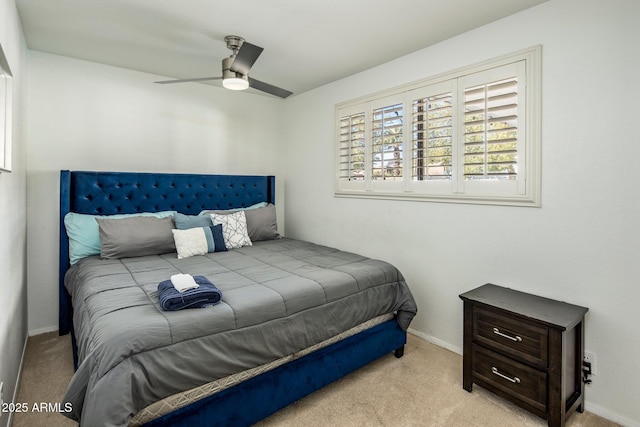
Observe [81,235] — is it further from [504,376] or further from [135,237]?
[504,376]

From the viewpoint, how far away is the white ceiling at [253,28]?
219cm

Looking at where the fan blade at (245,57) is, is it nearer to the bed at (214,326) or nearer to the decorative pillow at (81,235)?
the bed at (214,326)

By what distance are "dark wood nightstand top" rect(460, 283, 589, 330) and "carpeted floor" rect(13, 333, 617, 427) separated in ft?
2.01

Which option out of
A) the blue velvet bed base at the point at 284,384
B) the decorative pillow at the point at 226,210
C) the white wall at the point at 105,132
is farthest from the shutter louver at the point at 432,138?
the white wall at the point at 105,132

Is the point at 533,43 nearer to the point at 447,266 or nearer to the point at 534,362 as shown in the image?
the point at 447,266

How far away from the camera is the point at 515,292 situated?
2277mm

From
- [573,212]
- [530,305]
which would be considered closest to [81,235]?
[530,305]

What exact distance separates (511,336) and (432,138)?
1.59m

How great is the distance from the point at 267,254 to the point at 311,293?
1.07 metres

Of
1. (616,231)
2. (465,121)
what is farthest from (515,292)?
(465,121)

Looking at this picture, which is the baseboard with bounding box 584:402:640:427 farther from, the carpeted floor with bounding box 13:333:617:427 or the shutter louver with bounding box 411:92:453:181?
the shutter louver with bounding box 411:92:453:181

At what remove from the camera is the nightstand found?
180cm

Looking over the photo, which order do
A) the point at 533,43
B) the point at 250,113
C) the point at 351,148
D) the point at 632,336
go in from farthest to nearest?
the point at 250,113 < the point at 351,148 < the point at 533,43 < the point at 632,336

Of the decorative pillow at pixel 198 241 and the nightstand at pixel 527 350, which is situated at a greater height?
the decorative pillow at pixel 198 241
